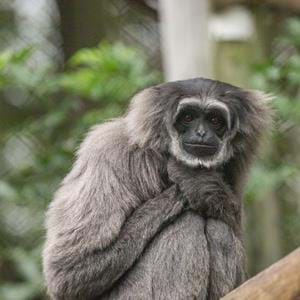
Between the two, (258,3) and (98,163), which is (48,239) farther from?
(258,3)

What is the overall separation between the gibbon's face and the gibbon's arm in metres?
0.36

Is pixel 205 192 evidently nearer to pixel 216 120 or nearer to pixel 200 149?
pixel 200 149

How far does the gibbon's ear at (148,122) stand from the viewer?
24.2ft

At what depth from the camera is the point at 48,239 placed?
23.8ft

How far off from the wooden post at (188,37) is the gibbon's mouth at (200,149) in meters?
3.36

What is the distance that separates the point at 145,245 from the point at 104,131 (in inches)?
42.8

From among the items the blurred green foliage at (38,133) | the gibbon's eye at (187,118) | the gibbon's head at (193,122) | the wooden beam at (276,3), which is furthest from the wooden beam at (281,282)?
the wooden beam at (276,3)

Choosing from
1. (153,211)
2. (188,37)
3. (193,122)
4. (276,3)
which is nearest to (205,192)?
(153,211)

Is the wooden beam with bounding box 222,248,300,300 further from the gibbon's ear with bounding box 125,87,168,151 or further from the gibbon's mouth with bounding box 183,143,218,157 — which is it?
the gibbon's ear with bounding box 125,87,168,151

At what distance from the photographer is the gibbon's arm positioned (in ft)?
22.7

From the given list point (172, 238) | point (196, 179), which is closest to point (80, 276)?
point (172, 238)

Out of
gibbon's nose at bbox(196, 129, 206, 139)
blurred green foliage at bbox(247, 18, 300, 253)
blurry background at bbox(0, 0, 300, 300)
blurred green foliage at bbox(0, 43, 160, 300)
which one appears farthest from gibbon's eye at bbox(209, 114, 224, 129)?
blurred green foliage at bbox(0, 43, 160, 300)

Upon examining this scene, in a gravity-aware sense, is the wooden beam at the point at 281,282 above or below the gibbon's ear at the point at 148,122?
below

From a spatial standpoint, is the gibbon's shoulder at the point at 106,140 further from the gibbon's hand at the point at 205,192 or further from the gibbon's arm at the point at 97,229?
the gibbon's hand at the point at 205,192
